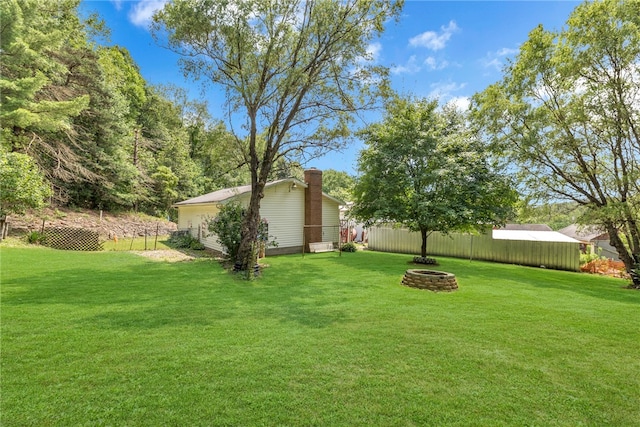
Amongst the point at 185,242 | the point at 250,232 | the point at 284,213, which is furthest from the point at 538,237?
the point at 185,242

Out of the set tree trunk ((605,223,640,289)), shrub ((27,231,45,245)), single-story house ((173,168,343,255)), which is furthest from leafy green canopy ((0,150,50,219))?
tree trunk ((605,223,640,289))

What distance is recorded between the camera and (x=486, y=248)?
16078 millimetres

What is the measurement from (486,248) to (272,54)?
46.8 feet

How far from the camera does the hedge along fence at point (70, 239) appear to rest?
44.4ft

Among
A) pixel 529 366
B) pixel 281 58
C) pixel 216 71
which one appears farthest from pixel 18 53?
pixel 529 366

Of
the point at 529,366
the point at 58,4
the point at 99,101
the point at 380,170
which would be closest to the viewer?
the point at 529,366

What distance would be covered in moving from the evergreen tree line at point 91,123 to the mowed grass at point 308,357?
24.8 feet

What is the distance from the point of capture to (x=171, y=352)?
3639mm

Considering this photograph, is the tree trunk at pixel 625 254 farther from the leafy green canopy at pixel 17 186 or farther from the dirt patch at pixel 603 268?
the leafy green canopy at pixel 17 186

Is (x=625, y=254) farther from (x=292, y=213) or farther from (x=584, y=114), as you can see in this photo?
(x=292, y=213)

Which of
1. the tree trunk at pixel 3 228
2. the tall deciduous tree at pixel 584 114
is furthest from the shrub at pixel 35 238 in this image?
the tall deciduous tree at pixel 584 114

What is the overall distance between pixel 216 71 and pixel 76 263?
8.04 m

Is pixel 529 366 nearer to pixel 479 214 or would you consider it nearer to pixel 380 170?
pixel 479 214

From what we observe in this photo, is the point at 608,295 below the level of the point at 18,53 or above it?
below
